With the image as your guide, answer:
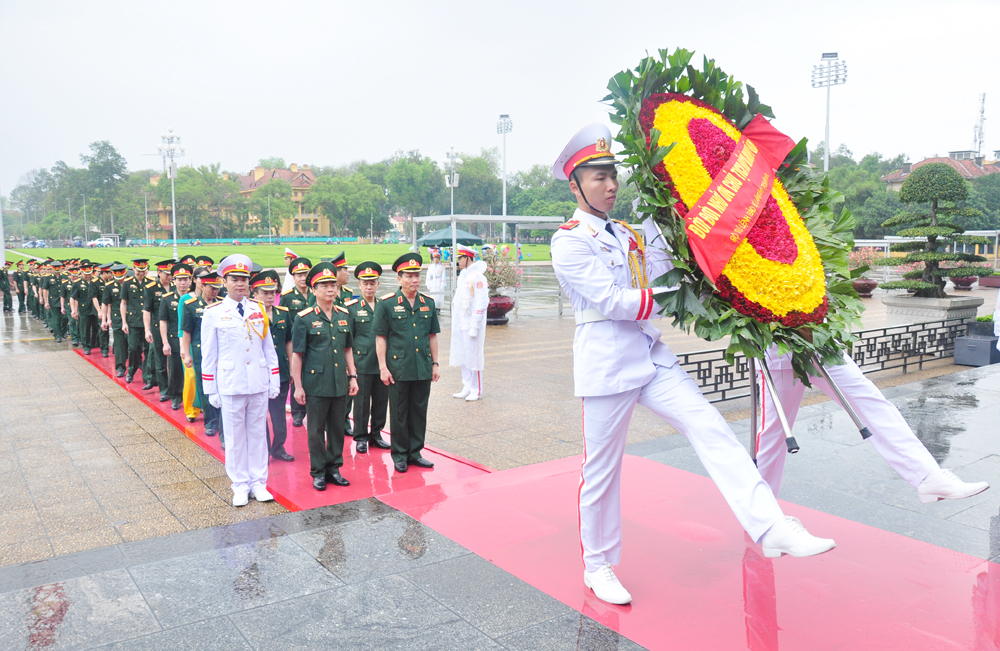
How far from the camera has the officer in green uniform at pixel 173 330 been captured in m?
7.52

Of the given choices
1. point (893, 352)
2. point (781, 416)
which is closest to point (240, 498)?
point (781, 416)

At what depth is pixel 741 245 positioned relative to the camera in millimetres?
2994

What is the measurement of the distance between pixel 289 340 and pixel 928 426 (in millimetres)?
5687

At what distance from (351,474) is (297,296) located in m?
2.30

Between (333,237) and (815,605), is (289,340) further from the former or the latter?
(333,237)

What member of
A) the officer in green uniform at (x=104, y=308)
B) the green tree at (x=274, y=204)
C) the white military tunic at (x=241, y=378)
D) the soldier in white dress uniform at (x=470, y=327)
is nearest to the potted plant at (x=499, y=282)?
the soldier in white dress uniform at (x=470, y=327)

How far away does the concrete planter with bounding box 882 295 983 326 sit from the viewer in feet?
38.0

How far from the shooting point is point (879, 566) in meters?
3.54

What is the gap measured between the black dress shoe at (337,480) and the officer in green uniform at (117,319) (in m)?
6.24

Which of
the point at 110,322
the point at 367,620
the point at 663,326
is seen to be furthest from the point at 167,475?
the point at 663,326

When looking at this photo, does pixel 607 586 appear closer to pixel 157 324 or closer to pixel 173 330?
pixel 173 330

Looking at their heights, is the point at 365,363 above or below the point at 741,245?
below

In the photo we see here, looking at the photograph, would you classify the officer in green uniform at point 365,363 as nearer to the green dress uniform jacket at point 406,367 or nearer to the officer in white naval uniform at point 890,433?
the green dress uniform jacket at point 406,367

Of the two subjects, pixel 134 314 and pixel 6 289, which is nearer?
pixel 134 314
